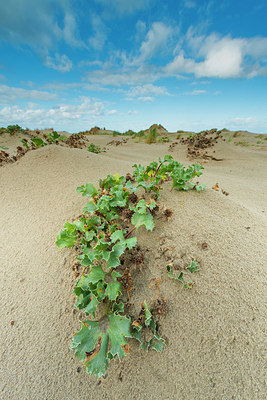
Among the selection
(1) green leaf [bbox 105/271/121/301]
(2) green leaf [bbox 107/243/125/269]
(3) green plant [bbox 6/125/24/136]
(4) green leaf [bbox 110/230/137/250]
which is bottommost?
(1) green leaf [bbox 105/271/121/301]

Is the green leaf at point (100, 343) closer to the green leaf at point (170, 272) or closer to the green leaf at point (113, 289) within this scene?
the green leaf at point (113, 289)

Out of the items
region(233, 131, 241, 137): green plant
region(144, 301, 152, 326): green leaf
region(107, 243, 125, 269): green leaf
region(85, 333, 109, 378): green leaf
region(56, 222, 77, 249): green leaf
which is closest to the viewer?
region(85, 333, 109, 378): green leaf

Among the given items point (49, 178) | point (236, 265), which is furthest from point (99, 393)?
point (49, 178)

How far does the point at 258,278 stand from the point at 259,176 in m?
4.87

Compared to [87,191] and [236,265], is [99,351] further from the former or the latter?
[87,191]

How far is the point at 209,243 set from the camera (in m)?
1.78

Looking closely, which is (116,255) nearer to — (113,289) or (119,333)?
(113,289)

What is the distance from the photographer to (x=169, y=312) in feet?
4.63

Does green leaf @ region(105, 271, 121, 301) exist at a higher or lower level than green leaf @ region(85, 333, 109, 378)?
higher

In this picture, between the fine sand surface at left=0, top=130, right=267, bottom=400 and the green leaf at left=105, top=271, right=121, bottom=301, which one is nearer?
the fine sand surface at left=0, top=130, right=267, bottom=400

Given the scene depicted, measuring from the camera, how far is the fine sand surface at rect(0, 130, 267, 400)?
1.20 metres

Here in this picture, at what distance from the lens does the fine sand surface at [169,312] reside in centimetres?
120

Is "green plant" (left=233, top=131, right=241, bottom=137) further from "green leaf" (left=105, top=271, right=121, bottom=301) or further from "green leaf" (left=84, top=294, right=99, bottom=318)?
"green leaf" (left=84, top=294, right=99, bottom=318)

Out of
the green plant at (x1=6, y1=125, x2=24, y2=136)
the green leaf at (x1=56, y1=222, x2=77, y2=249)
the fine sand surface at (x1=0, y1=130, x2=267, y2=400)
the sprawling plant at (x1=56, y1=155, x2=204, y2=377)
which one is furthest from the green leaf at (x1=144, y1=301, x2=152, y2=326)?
the green plant at (x1=6, y1=125, x2=24, y2=136)
